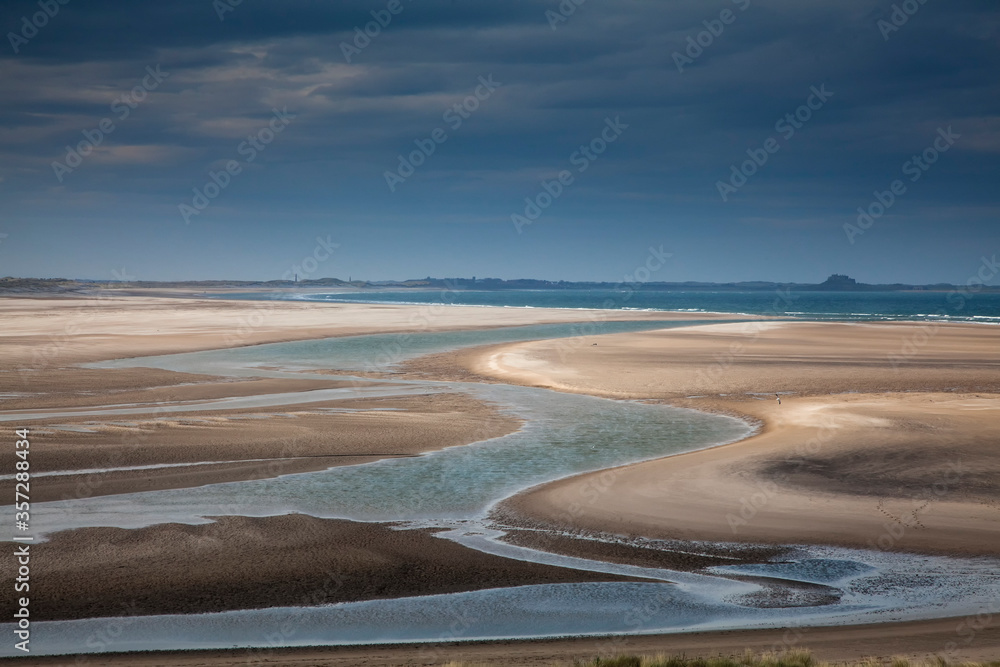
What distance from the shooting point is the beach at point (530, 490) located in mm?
10438

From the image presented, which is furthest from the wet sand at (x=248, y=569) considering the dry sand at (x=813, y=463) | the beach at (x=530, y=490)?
the dry sand at (x=813, y=463)

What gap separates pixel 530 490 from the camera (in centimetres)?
1633

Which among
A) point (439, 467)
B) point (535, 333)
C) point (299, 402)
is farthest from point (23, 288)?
point (439, 467)

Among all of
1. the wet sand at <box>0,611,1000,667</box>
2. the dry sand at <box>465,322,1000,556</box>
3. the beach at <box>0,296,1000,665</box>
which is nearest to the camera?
the wet sand at <box>0,611,1000,667</box>

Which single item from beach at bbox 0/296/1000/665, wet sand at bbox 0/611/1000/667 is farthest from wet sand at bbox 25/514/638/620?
wet sand at bbox 0/611/1000/667

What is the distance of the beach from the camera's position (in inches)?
411

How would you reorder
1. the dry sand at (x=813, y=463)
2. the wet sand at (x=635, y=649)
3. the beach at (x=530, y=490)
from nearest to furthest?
the wet sand at (x=635, y=649) → the beach at (x=530, y=490) → the dry sand at (x=813, y=463)

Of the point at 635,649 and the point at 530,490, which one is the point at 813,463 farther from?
the point at 635,649

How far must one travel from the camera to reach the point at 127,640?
921cm

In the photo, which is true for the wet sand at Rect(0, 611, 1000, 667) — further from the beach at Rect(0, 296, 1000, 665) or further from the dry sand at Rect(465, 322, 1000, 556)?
the dry sand at Rect(465, 322, 1000, 556)

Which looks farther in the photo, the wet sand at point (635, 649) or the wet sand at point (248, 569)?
the wet sand at point (248, 569)

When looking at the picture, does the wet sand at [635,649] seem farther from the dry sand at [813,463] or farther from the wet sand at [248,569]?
the dry sand at [813,463]

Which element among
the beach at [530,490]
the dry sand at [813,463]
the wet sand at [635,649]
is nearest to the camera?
the wet sand at [635,649]

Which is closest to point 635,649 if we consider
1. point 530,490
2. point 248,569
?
point 248,569
